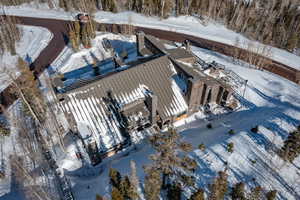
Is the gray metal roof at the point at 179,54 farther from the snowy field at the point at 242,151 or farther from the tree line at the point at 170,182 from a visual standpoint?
the tree line at the point at 170,182

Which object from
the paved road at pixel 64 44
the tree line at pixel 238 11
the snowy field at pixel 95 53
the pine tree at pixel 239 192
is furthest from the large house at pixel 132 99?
the tree line at pixel 238 11

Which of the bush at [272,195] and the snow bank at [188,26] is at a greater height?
the snow bank at [188,26]

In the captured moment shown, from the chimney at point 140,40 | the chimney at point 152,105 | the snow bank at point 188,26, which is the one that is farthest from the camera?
the snow bank at point 188,26

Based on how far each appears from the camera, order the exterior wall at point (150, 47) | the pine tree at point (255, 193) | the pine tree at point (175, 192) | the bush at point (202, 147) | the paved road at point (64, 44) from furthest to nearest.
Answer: the paved road at point (64, 44)
the exterior wall at point (150, 47)
the bush at point (202, 147)
the pine tree at point (175, 192)
the pine tree at point (255, 193)

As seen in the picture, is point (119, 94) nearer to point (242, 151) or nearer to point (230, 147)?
point (230, 147)

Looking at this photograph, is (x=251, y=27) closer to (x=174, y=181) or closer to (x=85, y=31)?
(x=85, y=31)

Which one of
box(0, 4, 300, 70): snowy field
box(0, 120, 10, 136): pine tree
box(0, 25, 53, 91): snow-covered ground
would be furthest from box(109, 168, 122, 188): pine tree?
box(0, 4, 300, 70): snowy field

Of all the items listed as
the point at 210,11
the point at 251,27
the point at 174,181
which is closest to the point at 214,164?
the point at 174,181
